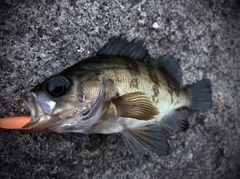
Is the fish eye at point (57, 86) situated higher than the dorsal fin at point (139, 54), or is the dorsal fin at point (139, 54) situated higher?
the dorsal fin at point (139, 54)

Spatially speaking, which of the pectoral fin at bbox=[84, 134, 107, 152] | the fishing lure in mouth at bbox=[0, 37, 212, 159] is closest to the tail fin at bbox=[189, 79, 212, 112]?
the fishing lure in mouth at bbox=[0, 37, 212, 159]

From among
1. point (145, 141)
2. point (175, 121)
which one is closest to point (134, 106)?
A: point (145, 141)

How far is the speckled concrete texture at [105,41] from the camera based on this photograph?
160cm

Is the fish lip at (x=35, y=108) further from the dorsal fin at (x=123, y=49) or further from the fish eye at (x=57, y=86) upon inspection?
the dorsal fin at (x=123, y=49)

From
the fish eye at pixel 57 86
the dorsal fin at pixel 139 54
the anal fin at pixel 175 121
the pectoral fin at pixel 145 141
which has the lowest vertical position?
the pectoral fin at pixel 145 141

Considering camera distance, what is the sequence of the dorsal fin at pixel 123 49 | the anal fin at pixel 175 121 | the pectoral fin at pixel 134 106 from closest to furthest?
1. the pectoral fin at pixel 134 106
2. the dorsal fin at pixel 123 49
3. the anal fin at pixel 175 121

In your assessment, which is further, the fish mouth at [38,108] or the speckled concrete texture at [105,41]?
the speckled concrete texture at [105,41]

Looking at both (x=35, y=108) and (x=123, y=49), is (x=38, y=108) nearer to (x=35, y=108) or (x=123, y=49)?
(x=35, y=108)

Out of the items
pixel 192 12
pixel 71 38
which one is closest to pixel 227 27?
pixel 192 12

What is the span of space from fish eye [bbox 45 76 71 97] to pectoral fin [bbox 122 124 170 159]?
0.38m

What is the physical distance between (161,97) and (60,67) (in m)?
0.48

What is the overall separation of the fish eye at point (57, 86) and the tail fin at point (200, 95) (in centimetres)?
75

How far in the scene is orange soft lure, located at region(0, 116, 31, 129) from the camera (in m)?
1.44

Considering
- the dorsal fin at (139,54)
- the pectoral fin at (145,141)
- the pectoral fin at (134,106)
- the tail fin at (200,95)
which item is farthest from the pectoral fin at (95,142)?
the tail fin at (200,95)
